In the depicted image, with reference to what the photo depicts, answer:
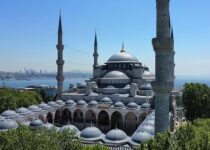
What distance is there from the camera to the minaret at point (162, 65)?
581 inches

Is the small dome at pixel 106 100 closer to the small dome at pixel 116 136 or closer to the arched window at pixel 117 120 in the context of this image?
the arched window at pixel 117 120

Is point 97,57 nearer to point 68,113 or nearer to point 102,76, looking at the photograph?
point 102,76

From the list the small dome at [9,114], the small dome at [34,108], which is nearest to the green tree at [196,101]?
the small dome at [34,108]

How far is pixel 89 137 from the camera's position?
21531mm

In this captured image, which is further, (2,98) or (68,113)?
(68,113)

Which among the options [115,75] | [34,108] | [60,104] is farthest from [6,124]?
[115,75]

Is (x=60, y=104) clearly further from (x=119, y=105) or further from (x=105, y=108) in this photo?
(x=119, y=105)

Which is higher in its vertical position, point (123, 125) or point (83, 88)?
point (83, 88)

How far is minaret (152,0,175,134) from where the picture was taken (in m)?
14.8

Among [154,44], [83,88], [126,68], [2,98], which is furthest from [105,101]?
[154,44]

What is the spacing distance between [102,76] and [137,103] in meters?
9.55

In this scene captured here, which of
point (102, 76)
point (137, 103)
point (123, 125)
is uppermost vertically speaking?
point (102, 76)

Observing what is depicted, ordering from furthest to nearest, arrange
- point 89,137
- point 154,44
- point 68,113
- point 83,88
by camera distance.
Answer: point 83,88 → point 68,113 → point 89,137 → point 154,44

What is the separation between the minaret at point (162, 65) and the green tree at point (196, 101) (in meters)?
18.0
